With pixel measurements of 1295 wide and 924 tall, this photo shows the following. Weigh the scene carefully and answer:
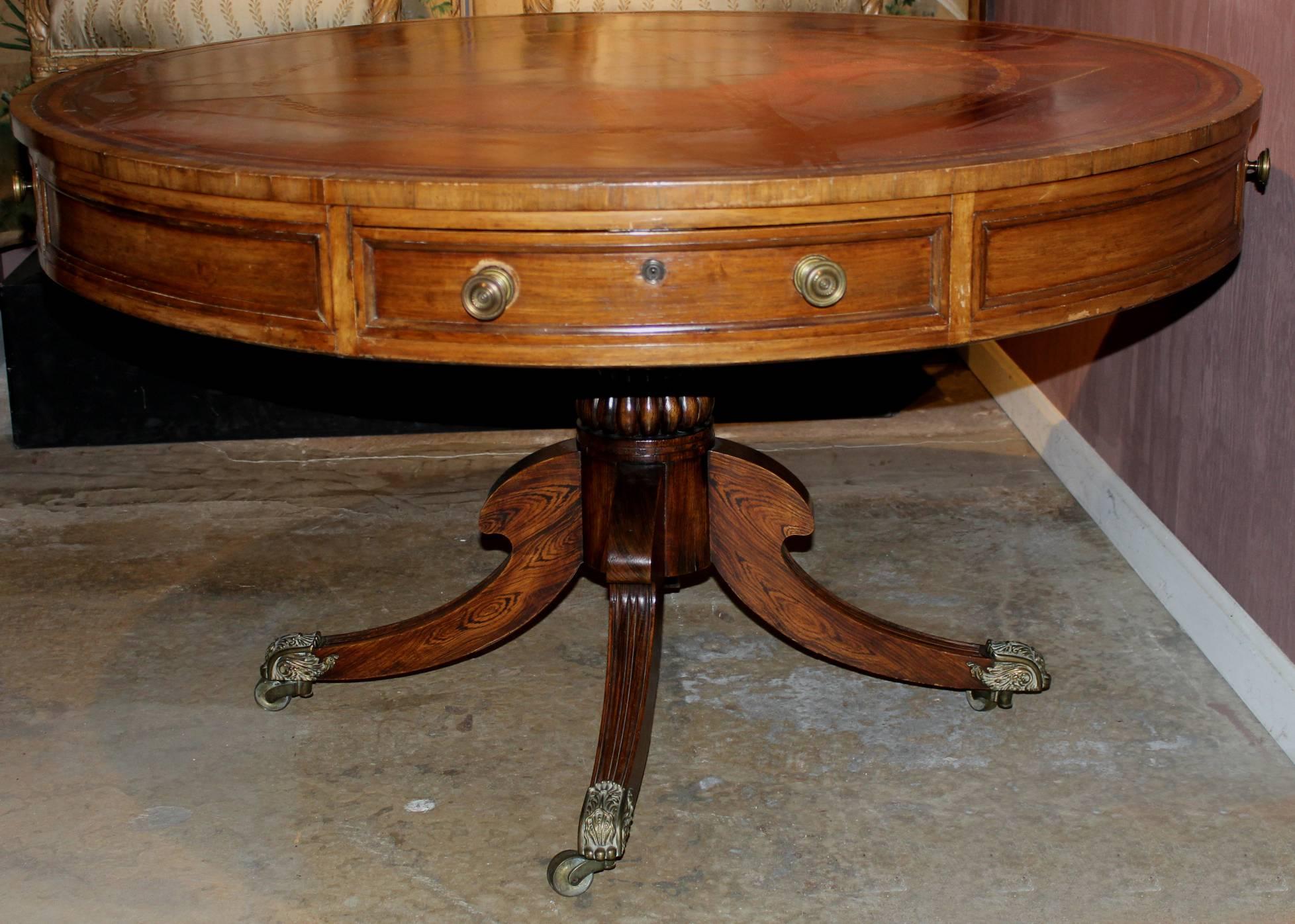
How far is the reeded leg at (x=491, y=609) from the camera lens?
190 cm

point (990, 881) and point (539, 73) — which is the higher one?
point (539, 73)

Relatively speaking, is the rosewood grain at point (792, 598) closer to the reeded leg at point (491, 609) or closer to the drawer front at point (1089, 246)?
the reeded leg at point (491, 609)

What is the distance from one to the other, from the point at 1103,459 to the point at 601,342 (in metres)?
1.55

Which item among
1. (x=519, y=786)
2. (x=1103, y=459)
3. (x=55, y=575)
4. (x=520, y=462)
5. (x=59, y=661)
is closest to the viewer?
(x=519, y=786)

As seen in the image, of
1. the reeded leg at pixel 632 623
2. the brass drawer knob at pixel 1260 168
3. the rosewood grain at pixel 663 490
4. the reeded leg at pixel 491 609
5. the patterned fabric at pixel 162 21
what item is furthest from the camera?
the patterned fabric at pixel 162 21

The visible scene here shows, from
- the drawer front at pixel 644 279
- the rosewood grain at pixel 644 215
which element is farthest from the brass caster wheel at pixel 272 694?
the drawer front at pixel 644 279

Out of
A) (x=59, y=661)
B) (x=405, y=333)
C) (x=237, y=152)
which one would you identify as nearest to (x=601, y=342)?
(x=405, y=333)

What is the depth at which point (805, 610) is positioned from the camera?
6.15 ft

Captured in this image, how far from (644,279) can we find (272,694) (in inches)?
39.2

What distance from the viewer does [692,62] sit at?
1.82 m

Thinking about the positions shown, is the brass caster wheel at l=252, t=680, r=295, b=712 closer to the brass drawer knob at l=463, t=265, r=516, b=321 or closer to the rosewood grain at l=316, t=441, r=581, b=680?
the rosewood grain at l=316, t=441, r=581, b=680

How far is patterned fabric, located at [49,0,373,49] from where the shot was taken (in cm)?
274

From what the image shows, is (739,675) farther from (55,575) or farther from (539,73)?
(55,575)

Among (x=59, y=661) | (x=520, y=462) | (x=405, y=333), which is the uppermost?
(x=405, y=333)
